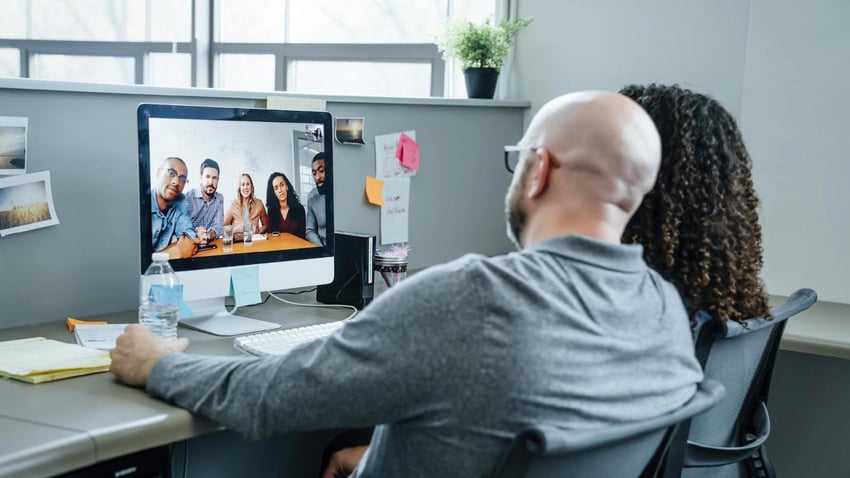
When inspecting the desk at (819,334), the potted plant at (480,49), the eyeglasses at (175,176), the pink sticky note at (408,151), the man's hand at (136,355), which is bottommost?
the desk at (819,334)

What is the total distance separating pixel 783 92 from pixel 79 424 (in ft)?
6.16

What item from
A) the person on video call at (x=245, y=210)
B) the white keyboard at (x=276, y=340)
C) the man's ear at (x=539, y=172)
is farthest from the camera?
the person on video call at (x=245, y=210)

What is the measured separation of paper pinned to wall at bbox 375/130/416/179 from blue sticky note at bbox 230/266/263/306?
0.62m

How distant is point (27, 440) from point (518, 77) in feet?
6.64

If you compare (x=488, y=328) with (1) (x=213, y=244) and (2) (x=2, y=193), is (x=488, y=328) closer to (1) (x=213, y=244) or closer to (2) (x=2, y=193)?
(1) (x=213, y=244)

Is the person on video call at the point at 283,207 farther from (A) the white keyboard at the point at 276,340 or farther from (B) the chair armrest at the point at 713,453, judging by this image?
(B) the chair armrest at the point at 713,453

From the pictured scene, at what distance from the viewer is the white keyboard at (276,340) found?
1562 mm

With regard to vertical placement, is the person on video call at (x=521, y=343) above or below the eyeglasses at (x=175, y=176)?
below

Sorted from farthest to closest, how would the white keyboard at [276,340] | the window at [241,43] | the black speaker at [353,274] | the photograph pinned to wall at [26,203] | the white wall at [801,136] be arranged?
the window at [241,43] < the white wall at [801,136] < the black speaker at [353,274] < the photograph pinned to wall at [26,203] < the white keyboard at [276,340]

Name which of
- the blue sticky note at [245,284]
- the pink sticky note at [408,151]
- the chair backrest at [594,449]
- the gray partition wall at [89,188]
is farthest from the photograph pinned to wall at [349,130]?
the chair backrest at [594,449]

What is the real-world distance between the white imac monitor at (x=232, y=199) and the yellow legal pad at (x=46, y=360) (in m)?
0.21

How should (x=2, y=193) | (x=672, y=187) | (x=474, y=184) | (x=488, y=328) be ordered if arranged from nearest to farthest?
(x=488, y=328)
(x=672, y=187)
(x=2, y=193)
(x=474, y=184)

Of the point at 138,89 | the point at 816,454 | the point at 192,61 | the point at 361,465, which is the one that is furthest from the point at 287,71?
the point at 361,465

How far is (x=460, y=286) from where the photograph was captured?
39.0 inches
